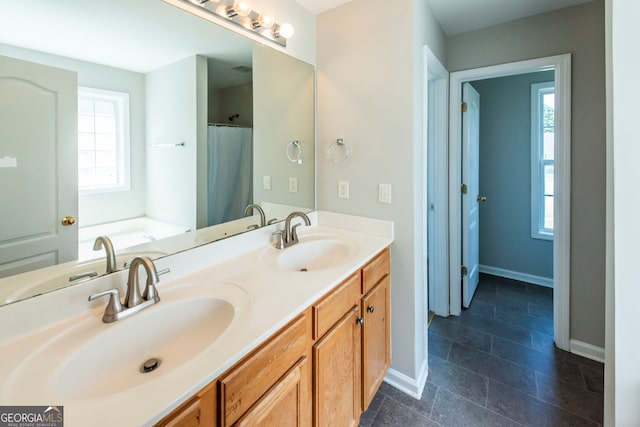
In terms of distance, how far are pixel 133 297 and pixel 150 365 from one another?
0.22m

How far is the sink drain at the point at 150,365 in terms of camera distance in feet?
2.83

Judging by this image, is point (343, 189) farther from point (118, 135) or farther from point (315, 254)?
point (118, 135)

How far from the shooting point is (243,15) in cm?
145

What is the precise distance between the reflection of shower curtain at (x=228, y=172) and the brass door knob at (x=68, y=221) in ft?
1.71

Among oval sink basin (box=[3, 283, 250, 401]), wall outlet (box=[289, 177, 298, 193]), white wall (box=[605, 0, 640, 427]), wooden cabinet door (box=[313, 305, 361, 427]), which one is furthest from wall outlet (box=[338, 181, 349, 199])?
white wall (box=[605, 0, 640, 427])

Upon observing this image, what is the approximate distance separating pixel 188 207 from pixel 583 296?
101 inches

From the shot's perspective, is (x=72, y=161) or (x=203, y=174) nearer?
(x=72, y=161)

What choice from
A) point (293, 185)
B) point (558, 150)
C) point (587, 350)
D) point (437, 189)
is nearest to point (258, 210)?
point (293, 185)

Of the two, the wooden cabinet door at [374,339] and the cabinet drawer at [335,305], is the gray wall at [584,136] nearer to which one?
the wooden cabinet door at [374,339]

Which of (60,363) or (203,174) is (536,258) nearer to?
(203,174)

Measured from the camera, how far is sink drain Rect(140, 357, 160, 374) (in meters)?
0.86

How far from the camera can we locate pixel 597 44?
6.23ft

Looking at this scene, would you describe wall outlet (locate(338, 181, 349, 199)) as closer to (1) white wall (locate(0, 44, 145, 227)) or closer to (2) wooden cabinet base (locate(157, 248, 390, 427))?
(2) wooden cabinet base (locate(157, 248, 390, 427))

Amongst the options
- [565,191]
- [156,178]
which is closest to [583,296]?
[565,191]
